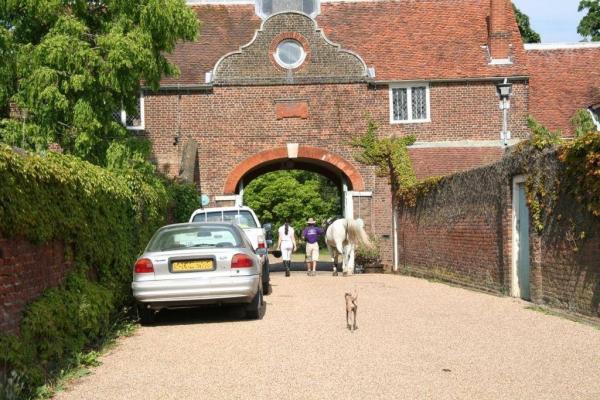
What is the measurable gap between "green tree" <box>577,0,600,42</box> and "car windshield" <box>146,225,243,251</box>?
37912 millimetres

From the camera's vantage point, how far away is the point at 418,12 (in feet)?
103

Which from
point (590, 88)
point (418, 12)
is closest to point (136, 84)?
point (418, 12)

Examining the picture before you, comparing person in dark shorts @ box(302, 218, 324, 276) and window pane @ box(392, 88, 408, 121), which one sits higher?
window pane @ box(392, 88, 408, 121)

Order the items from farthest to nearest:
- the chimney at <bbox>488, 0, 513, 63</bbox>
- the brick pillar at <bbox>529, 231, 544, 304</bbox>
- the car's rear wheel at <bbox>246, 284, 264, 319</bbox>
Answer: the chimney at <bbox>488, 0, 513, 63</bbox>
the brick pillar at <bbox>529, 231, 544, 304</bbox>
the car's rear wheel at <bbox>246, 284, 264, 319</bbox>

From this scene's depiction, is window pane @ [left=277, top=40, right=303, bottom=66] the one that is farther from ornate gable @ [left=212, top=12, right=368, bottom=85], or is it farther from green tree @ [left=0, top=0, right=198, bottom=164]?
green tree @ [left=0, top=0, right=198, bottom=164]

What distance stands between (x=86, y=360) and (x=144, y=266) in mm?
2906

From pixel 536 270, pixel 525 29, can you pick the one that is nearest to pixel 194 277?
pixel 536 270

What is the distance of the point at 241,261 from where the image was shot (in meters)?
10.8

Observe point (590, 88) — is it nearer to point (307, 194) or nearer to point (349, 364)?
point (349, 364)

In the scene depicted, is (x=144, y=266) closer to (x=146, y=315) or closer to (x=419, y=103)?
(x=146, y=315)

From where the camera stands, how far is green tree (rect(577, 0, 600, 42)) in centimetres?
4378

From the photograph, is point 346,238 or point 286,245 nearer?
point 346,238

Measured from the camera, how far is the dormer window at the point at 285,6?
31500mm

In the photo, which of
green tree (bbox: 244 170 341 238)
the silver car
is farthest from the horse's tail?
green tree (bbox: 244 170 341 238)
